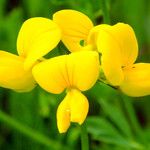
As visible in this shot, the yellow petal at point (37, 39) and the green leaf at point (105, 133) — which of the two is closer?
the yellow petal at point (37, 39)

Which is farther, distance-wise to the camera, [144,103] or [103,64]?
[144,103]

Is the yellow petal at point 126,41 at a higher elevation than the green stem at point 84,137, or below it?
→ higher

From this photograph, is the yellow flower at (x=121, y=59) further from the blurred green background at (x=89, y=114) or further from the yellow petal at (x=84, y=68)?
the blurred green background at (x=89, y=114)

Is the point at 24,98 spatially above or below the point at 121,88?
below

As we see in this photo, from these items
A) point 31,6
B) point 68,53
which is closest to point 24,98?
point 31,6

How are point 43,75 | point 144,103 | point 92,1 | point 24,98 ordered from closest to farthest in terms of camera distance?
point 43,75
point 92,1
point 24,98
point 144,103

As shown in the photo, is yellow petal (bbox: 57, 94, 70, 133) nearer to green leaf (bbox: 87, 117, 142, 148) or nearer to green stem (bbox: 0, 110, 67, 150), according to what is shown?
green leaf (bbox: 87, 117, 142, 148)

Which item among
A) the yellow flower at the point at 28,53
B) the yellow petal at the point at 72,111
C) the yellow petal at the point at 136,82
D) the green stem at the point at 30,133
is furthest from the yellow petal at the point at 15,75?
the green stem at the point at 30,133

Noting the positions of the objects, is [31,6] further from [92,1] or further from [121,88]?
[121,88]
